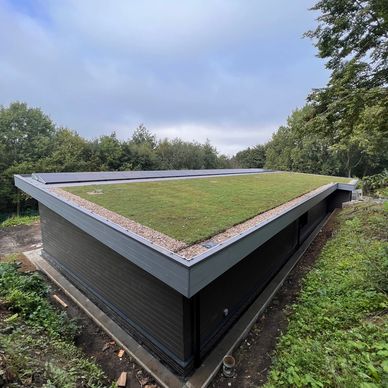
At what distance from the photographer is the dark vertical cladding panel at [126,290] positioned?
Result: 10.9ft

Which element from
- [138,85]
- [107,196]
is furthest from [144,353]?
[138,85]

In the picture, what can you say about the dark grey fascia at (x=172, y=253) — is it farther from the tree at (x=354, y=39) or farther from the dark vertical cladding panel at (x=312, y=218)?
the dark vertical cladding panel at (x=312, y=218)

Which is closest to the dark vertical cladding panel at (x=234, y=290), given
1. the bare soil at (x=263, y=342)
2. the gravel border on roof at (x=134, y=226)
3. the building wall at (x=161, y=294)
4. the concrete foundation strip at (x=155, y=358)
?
the building wall at (x=161, y=294)

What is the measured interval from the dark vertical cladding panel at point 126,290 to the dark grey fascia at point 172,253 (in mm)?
698

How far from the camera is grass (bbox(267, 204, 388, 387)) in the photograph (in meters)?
2.01

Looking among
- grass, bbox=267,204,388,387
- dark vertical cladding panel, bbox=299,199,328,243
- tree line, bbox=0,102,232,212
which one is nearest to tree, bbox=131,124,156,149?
tree line, bbox=0,102,232,212

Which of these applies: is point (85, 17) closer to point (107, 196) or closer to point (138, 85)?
point (107, 196)

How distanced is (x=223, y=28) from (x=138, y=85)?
6541mm

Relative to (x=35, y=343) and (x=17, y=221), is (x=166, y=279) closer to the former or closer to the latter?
(x=35, y=343)

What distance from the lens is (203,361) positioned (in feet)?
11.5

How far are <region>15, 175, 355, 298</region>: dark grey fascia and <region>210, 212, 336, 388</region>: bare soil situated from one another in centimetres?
170

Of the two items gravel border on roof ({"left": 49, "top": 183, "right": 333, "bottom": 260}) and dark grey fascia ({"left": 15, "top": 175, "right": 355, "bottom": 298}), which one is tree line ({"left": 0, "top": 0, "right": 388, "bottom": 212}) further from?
dark grey fascia ({"left": 15, "top": 175, "right": 355, "bottom": 298})

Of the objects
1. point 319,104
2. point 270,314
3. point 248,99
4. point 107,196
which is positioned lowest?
point 270,314

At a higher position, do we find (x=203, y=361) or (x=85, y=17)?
(x=85, y=17)
